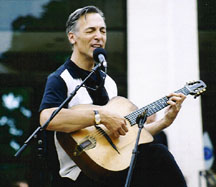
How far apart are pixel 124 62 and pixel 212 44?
130cm

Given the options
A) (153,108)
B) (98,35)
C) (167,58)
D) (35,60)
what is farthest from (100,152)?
(35,60)

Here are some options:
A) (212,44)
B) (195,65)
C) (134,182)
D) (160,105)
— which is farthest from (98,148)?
(212,44)

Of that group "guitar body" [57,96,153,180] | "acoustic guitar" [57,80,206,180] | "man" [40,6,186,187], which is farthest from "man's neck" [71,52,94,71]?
"guitar body" [57,96,153,180]

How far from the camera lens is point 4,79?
575cm

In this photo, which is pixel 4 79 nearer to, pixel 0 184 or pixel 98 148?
pixel 0 184

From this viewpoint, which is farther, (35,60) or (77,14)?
(35,60)

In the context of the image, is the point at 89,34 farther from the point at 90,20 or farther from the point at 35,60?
the point at 35,60

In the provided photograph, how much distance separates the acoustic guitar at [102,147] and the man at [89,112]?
0.17 ft

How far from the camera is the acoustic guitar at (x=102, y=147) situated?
2.64 meters

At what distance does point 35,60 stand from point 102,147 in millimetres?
3379

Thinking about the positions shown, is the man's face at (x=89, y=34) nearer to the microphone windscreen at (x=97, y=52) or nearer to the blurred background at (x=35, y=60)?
the microphone windscreen at (x=97, y=52)

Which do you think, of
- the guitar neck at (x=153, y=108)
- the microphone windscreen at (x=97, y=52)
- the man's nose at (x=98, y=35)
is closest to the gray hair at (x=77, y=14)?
the man's nose at (x=98, y=35)

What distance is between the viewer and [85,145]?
2682 millimetres

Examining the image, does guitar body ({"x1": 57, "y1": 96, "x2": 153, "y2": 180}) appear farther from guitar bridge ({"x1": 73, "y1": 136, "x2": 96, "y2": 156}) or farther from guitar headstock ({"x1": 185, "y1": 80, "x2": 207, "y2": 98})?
guitar headstock ({"x1": 185, "y1": 80, "x2": 207, "y2": 98})
